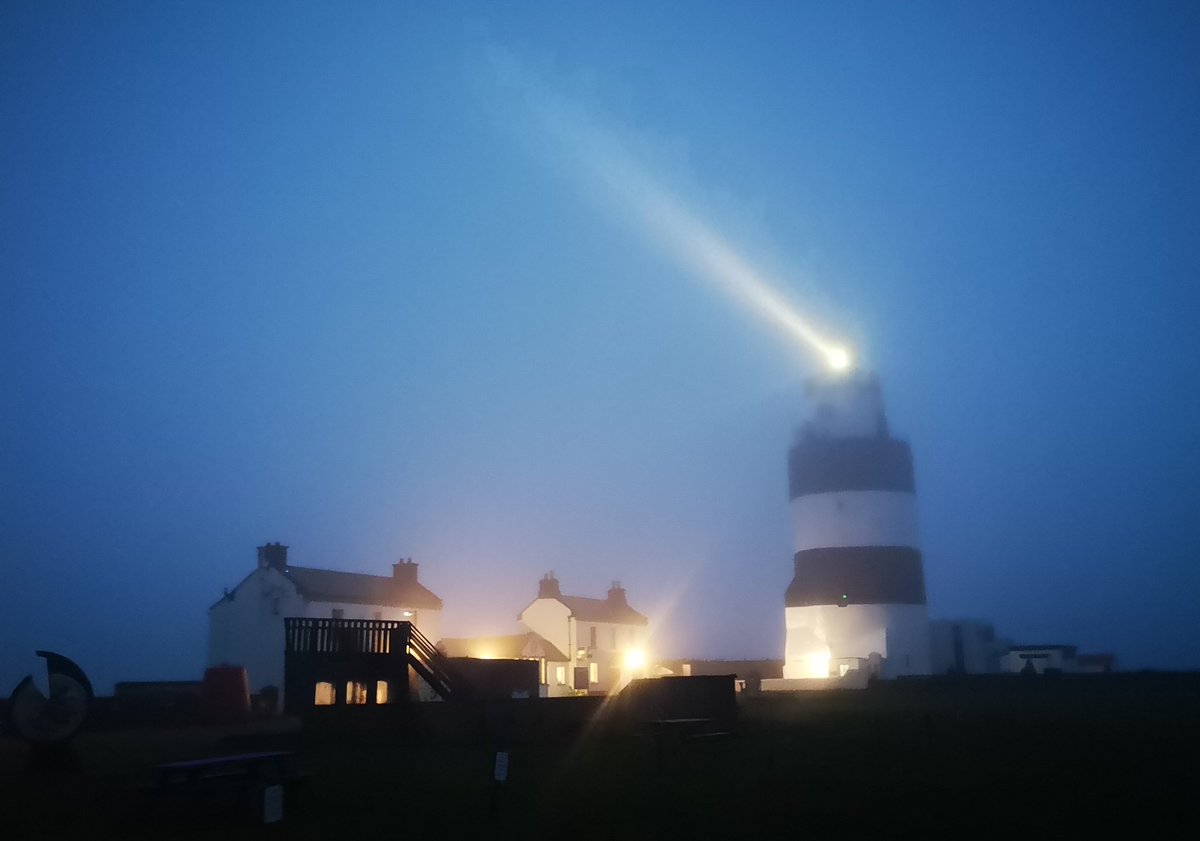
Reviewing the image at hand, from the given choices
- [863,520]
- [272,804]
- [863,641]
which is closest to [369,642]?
[272,804]

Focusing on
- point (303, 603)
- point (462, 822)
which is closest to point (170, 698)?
point (303, 603)

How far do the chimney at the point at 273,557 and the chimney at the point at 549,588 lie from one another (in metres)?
19.8

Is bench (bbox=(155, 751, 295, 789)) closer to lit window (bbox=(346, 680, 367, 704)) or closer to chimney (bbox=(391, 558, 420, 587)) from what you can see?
lit window (bbox=(346, 680, 367, 704))

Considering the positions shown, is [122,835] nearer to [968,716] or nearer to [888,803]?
[888,803]

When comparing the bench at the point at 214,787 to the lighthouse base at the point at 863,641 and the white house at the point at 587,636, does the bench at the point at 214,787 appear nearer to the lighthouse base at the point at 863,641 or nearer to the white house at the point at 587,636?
the lighthouse base at the point at 863,641

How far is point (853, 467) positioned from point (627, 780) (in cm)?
4658

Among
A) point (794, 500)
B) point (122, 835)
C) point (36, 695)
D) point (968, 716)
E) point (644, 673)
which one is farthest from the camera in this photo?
point (644, 673)

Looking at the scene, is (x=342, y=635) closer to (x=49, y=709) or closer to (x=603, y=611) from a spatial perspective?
(x=49, y=709)

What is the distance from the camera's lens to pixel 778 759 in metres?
20.6

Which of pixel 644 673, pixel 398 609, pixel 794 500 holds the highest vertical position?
pixel 794 500

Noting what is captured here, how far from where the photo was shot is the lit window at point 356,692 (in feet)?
91.2

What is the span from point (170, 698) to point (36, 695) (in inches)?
714

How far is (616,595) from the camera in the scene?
7962 centimetres

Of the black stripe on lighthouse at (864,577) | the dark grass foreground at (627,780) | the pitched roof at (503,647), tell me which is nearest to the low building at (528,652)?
the pitched roof at (503,647)
